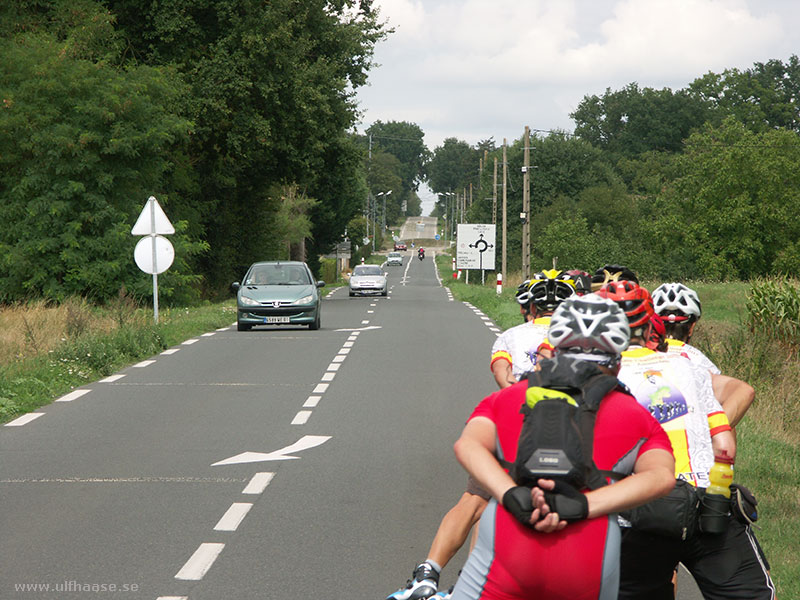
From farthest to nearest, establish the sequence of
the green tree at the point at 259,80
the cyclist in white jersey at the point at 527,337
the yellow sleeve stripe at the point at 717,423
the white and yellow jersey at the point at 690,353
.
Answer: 1. the green tree at the point at 259,80
2. the cyclist in white jersey at the point at 527,337
3. the white and yellow jersey at the point at 690,353
4. the yellow sleeve stripe at the point at 717,423

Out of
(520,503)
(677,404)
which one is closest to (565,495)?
(520,503)

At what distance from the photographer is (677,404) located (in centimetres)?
442

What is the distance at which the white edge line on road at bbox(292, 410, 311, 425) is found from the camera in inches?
478

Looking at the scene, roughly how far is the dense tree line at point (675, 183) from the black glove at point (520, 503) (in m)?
61.9

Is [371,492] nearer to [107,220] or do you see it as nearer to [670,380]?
[670,380]

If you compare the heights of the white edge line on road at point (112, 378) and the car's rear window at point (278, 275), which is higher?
the car's rear window at point (278, 275)

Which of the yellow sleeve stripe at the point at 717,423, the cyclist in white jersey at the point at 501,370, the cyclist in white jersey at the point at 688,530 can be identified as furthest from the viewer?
the cyclist in white jersey at the point at 501,370

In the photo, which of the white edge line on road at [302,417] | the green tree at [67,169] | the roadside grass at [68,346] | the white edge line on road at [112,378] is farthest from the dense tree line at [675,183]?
the white edge line on road at [302,417]

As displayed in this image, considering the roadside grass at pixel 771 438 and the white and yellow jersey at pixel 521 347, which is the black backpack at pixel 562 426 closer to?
the white and yellow jersey at pixel 521 347

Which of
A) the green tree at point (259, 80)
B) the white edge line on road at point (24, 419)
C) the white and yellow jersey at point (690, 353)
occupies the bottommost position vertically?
the white edge line on road at point (24, 419)

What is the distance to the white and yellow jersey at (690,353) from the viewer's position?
4.82 metres

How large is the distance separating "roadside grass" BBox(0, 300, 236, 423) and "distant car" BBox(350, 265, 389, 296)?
23730mm

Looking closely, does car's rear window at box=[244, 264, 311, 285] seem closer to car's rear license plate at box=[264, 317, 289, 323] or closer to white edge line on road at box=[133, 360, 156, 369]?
car's rear license plate at box=[264, 317, 289, 323]

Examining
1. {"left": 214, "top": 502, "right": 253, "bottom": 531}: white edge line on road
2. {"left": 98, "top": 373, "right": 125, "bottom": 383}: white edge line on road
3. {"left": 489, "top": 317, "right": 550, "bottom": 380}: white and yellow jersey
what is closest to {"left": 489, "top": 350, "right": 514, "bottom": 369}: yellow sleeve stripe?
{"left": 489, "top": 317, "right": 550, "bottom": 380}: white and yellow jersey
